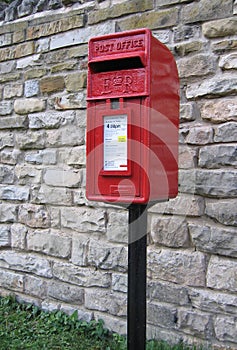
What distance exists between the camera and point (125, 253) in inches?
133

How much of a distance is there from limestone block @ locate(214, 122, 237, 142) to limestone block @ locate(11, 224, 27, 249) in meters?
2.00

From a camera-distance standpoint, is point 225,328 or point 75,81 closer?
point 225,328

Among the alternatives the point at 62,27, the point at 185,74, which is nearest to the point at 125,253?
the point at 185,74

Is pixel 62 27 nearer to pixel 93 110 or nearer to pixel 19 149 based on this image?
pixel 19 149

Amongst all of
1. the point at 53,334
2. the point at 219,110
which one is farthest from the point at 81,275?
the point at 219,110

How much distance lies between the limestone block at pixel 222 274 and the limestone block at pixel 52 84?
1.94 meters

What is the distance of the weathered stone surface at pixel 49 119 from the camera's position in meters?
3.71

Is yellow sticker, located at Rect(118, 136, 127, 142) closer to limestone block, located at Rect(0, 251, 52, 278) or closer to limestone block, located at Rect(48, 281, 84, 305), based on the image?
limestone block, located at Rect(48, 281, 84, 305)

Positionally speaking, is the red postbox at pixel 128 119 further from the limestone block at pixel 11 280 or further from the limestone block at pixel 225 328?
the limestone block at pixel 11 280

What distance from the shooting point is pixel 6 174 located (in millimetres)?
4137

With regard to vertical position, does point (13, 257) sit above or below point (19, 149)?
below

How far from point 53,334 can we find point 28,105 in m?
2.00

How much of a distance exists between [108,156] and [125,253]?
124 centimetres

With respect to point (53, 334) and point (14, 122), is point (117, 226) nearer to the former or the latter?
point (53, 334)
